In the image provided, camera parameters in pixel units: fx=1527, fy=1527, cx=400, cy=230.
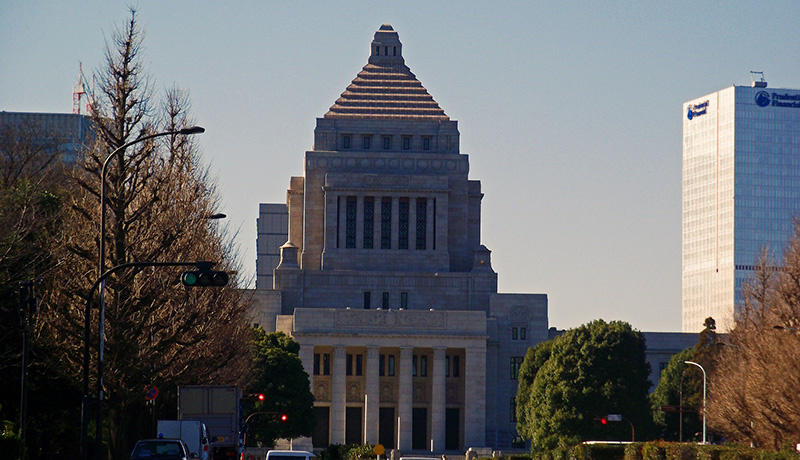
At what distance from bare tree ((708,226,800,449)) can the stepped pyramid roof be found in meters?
78.2

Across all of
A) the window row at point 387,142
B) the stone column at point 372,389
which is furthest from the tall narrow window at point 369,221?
the stone column at point 372,389

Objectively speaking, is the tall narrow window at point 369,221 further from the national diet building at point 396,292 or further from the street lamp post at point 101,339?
the street lamp post at point 101,339

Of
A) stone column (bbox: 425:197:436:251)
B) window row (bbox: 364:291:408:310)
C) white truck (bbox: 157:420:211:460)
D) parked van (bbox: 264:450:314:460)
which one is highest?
stone column (bbox: 425:197:436:251)

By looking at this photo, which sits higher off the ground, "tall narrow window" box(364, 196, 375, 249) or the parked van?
"tall narrow window" box(364, 196, 375, 249)

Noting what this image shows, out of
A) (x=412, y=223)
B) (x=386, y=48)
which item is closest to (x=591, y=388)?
(x=412, y=223)

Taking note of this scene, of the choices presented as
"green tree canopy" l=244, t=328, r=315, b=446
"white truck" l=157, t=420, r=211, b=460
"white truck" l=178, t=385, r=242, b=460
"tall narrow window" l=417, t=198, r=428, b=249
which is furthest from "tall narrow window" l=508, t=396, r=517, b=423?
"white truck" l=157, t=420, r=211, b=460

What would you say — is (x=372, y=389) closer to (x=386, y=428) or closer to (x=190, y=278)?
(x=386, y=428)

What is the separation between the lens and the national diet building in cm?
13975

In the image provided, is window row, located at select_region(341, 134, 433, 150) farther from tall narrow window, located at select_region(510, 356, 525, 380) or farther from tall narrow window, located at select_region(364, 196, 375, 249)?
tall narrow window, located at select_region(510, 356, 525, 380)

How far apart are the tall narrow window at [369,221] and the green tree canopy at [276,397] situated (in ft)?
116

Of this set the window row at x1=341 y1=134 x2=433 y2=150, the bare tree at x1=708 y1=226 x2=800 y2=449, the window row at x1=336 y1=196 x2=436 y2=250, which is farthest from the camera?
the window row at x1=341 y1=134 x2=433 y2=150

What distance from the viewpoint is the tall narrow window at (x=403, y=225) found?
154m

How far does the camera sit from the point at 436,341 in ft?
459

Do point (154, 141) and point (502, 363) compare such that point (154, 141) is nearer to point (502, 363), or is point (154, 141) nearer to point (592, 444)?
point (592, 444)
